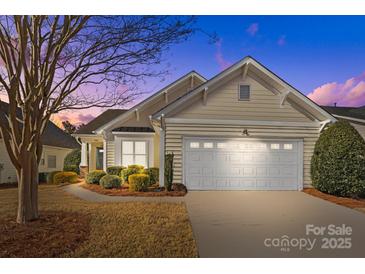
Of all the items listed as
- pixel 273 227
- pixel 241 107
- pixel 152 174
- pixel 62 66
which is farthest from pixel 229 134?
pixel 62 66

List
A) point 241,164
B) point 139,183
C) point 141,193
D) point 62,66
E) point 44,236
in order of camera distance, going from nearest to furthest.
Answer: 1. point 44,236
2. point 62,66
3. point 141,193
4. point 139,183
5. point 241,164

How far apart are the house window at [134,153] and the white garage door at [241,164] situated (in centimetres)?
303

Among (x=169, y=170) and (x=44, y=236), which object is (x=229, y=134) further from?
(x=44, y=236)

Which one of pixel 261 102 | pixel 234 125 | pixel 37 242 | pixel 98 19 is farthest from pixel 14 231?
pixel 261 102

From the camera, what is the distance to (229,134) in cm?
896

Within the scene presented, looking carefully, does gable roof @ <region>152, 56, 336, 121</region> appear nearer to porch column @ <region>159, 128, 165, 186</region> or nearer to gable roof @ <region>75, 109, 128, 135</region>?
porch column @ <region>159, 128, 165, 186</region>

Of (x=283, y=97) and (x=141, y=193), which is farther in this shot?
(x=283, y=97)

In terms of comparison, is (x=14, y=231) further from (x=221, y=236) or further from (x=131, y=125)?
(x=131, y=125)

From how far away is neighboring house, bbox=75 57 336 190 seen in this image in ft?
29.1

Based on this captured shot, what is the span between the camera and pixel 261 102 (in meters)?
9.20

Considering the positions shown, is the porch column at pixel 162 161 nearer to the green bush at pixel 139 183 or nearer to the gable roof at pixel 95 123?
the green bush at pixel 139 183

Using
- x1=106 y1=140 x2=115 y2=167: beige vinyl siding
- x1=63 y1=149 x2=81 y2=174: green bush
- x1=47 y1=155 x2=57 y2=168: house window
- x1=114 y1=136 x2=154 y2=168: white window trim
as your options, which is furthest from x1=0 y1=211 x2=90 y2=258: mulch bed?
x1=63 y1=149 x2=81 y2=174: green bush

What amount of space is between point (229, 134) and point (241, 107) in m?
1.27

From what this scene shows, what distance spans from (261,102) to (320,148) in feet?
9.63
